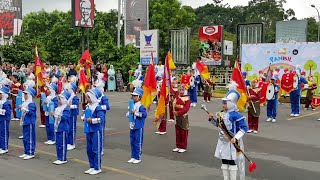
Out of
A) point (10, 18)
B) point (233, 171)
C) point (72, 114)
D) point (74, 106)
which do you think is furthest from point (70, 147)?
point (10, 18)

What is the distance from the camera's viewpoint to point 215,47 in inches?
1350

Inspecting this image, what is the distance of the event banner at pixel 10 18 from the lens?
4516cm

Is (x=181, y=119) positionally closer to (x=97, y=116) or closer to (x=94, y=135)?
(x=97, y=116)

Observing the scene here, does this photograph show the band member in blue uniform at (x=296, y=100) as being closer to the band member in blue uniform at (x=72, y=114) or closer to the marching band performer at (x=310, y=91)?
the marching band performer at (x=310, y=91)

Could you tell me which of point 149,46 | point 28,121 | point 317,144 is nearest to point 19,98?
point 28,121

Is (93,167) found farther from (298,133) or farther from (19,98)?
(298,133)

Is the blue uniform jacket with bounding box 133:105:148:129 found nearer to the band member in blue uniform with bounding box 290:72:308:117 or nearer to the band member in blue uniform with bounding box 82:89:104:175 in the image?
the band member in blue uniform with bounding box 82:89:104:175

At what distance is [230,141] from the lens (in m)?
7.79

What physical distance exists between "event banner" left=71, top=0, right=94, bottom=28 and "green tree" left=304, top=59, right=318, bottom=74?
13322 mm

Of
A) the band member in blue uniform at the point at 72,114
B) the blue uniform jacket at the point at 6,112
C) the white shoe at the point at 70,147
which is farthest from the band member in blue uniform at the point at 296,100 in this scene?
the blue uniform jacket at the point at 6,112

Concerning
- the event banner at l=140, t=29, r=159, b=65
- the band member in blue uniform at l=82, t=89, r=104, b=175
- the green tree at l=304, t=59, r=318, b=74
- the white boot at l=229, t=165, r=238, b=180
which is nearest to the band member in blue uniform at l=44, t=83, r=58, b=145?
the band member in blue uniform at l=82, t=89, r=104, b=175

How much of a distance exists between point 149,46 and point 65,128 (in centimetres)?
2158

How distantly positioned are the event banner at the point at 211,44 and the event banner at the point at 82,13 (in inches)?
397

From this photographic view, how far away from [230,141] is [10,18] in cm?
4248
